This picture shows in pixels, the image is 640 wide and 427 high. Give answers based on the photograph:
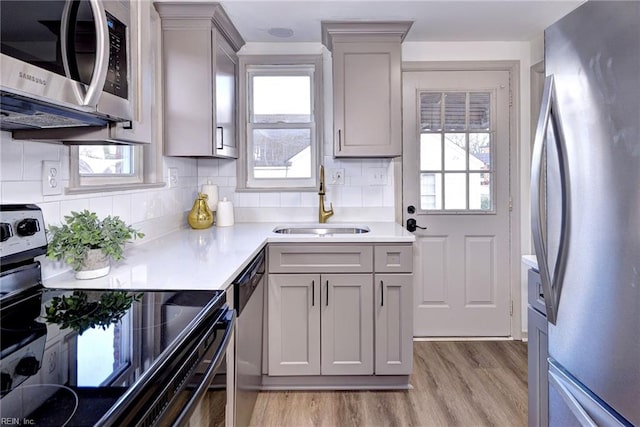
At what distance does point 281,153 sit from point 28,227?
79.7 inches

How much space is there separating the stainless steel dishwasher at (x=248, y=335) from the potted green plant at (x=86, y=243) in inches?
17.4

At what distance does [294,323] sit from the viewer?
2291 millimetres

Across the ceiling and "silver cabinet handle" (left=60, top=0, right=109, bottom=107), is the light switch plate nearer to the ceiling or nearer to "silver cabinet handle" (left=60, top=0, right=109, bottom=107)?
the ceiling

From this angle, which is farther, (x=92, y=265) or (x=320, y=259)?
(x=320, y=259)

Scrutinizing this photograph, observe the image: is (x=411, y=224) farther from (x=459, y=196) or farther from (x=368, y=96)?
(x=368, y=96)

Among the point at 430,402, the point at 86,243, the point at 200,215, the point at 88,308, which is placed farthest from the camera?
the point at 200,215

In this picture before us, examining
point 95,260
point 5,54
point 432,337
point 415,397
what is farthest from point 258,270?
point 432,337

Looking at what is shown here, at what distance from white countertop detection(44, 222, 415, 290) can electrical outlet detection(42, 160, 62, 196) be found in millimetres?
293

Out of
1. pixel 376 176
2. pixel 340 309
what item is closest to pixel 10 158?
pixel 340 309

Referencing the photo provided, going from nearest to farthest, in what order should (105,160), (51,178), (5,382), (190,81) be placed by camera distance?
(5,382), (51,178), (105,160), (190,81)

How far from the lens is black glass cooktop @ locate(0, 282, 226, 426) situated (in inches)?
23.6

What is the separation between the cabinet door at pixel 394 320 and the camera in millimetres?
2271

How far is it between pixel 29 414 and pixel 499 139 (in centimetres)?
314

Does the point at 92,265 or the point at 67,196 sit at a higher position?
the point at 67,196
